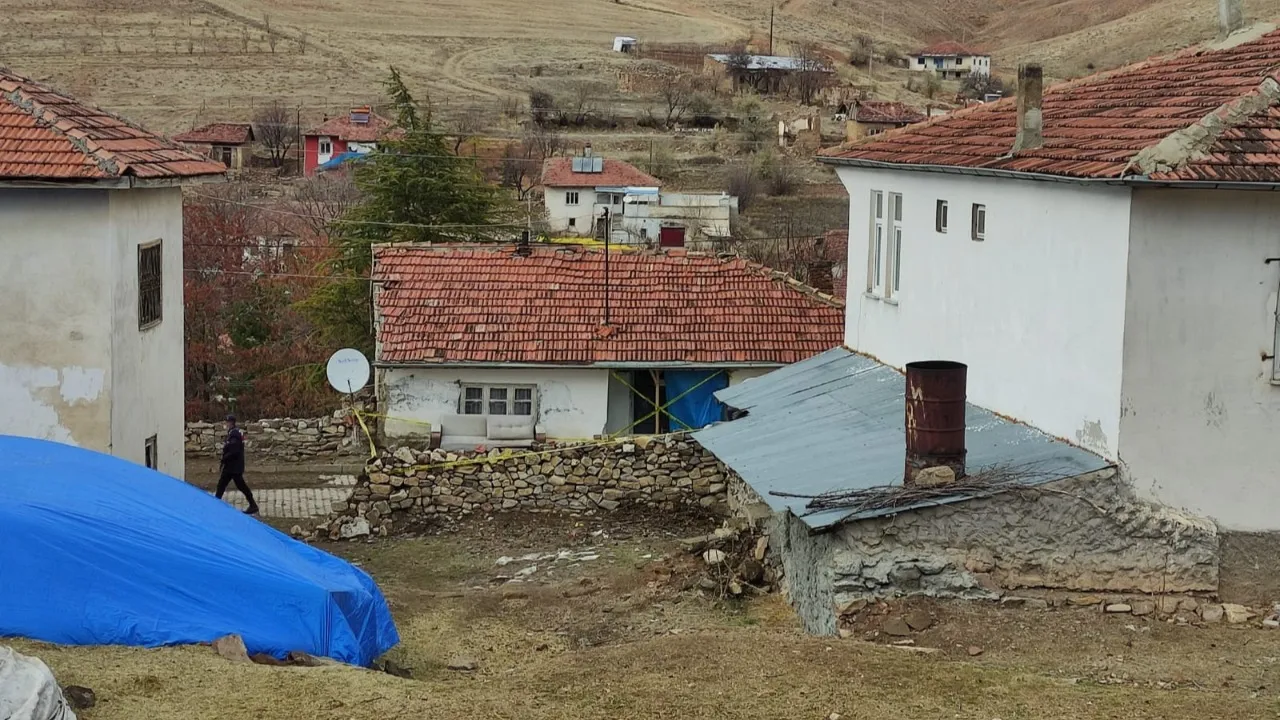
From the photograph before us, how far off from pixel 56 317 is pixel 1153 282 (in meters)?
11.2

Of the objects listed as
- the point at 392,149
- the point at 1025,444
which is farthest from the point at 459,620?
the point at 392,149

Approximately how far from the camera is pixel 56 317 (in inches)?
631

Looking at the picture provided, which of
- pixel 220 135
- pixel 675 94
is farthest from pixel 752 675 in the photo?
pixel 675 94

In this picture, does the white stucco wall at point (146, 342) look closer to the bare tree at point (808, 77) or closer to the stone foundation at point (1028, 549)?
the stone foundation at point (1028, 549)

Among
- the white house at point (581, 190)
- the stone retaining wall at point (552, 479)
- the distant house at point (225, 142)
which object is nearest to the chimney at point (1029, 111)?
the stone retaining wall at point (552, 479)

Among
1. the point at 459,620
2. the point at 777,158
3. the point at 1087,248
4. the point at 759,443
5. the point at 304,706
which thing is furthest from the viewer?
the point at 777,158

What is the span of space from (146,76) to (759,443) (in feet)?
222

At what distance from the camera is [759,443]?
1555cm

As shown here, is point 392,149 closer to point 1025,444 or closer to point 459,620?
point 459,620

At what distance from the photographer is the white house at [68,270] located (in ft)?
51.4

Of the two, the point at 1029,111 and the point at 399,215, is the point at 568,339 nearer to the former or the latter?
the point at 1029,111

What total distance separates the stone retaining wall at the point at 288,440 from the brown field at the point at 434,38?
1631 inches

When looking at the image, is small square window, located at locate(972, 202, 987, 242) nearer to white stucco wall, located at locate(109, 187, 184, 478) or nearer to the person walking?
white stucco wall, located at locate(109, 187, 184, 478)

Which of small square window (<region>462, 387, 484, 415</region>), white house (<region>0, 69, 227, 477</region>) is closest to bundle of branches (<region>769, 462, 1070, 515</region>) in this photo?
white house (<region>0, 69, 227, 477</region>)
